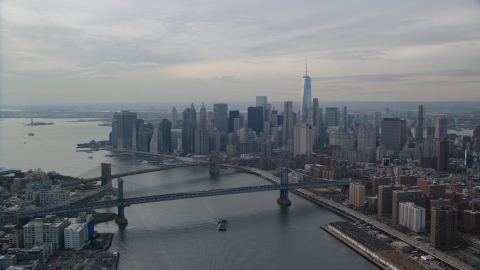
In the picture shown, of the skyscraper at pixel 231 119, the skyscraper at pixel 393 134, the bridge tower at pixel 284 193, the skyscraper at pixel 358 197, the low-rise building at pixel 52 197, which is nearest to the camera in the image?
the low-rise building at pixel 52 197

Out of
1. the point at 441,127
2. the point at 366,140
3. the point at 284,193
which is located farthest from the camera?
the point at 441,127

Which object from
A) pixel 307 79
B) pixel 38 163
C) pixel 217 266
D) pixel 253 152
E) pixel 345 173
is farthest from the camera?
pixel 307 79

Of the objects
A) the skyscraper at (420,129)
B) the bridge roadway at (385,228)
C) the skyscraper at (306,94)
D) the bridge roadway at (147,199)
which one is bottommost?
the bridge roadway at (385,228)

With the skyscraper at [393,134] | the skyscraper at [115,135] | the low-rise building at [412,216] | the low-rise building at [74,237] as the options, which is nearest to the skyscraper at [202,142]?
the skyscraper at [115,135]

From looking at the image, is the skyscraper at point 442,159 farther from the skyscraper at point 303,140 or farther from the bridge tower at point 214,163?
the bridge tower at point 214,163

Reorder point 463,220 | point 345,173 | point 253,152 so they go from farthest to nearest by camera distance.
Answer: point 253,152
point 345,173
point 463,220

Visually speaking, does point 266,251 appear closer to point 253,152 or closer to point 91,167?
point 91,167

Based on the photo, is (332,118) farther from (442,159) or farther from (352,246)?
(352,246)

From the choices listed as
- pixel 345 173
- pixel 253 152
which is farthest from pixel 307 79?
pixel 345 173

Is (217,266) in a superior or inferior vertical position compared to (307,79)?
inferior

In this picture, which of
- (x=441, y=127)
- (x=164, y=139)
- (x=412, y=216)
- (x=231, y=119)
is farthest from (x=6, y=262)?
(x=231, y=119)

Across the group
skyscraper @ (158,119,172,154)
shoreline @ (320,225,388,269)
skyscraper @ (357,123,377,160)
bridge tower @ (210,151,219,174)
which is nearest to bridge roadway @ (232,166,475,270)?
shoreline @ (320,225,388,269)
